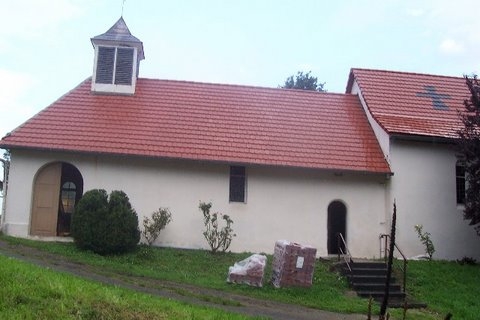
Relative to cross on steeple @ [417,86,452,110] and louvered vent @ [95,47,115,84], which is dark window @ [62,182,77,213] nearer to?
louvered vent @ [95,47,115,84]

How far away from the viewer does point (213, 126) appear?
1956 cm

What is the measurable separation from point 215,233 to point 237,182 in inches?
85.4

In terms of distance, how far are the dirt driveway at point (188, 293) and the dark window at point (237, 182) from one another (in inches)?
240

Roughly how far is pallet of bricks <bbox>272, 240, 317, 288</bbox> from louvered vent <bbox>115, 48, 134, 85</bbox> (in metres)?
11.0

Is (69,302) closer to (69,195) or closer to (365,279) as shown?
(365,279)

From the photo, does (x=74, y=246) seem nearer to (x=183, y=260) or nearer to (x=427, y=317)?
(x=183, y=260)

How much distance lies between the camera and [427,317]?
11.6m

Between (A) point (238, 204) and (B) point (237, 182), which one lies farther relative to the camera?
(B) point (237, 182)

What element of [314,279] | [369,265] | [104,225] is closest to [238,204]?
[314,279]

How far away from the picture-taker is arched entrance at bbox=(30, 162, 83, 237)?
57.6ft

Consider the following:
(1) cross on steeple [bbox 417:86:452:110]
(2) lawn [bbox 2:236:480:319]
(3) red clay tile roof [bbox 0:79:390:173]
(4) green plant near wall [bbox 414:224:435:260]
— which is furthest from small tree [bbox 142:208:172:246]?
(1) cross on steeple [bbox 417:86:452:110]

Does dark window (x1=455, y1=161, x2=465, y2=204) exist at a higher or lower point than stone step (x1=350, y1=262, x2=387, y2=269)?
higher

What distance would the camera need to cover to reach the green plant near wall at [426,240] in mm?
17547

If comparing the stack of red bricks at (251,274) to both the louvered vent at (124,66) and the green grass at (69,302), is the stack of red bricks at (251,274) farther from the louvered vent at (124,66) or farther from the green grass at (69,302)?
the louvered vent at (124,66)
